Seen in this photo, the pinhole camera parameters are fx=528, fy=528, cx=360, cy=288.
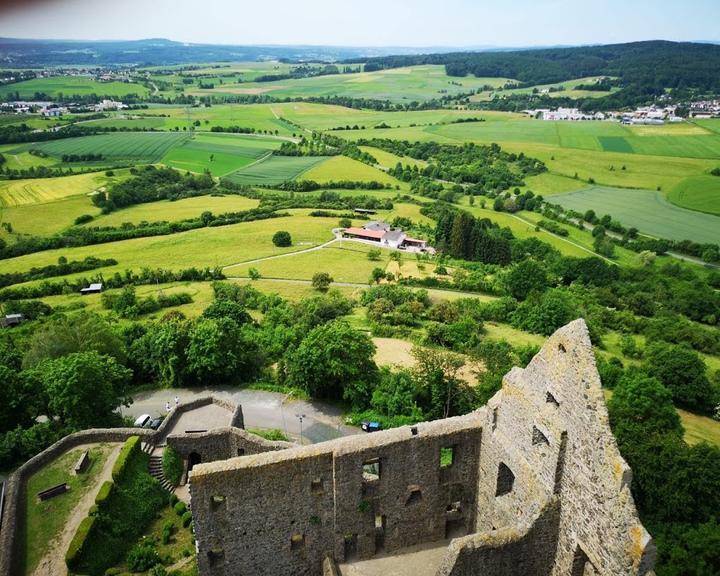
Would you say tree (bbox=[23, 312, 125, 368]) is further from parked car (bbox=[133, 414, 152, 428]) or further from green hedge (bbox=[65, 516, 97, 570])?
green hedge (bbox=[65, 516, 97, 570])

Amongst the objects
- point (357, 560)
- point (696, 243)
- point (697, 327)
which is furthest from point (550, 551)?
point (696, 243)

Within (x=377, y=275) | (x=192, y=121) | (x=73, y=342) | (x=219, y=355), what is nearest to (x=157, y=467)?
(x=219, y=355)

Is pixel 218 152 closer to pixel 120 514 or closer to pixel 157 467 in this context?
pixel 157 467

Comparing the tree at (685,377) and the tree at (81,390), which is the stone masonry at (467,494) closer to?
the tree at (81,390)

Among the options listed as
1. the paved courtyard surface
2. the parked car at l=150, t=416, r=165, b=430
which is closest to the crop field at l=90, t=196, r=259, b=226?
the parked car at l=150, t=416, r=165, b=430

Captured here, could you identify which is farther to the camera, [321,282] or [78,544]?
[321,282]

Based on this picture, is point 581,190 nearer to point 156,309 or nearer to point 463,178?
point 463,178
